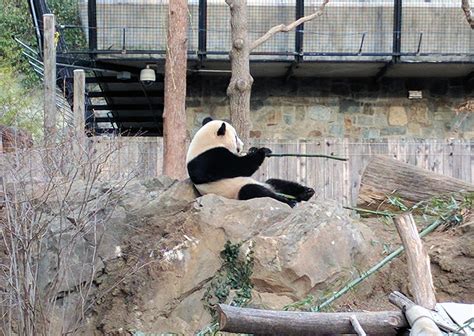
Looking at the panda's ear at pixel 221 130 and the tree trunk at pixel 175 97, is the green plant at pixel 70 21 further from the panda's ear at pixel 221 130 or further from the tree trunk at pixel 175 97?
the panda's ear at pixel 221 130

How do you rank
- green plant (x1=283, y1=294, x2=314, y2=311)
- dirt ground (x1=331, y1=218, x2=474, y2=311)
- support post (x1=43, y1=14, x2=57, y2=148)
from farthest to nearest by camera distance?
1. support post (x1=43, y1=14, x2=57, y2=148)
2. dirt ground (x1=331, y1=218, x2=474, y2=311)
3. green plant (x1=283, y1=294, x2=314, y2=311)

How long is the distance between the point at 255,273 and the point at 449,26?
8.86 meters

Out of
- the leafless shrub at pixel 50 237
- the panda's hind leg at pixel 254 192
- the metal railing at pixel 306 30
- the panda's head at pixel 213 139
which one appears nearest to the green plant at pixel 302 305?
the panda's hind leg at pixel 254 192

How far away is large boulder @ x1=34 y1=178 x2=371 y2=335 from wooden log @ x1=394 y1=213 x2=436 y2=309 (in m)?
2.44

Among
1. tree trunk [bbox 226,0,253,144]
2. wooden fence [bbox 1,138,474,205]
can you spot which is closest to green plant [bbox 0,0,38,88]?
wooden fence [bbox 1,138,474,205]

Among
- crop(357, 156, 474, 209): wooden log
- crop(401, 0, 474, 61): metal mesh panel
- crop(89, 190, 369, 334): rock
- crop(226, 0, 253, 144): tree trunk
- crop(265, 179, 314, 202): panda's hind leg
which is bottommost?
crop(89, 190, 369, 334): rock

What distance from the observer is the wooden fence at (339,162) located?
12.6 meters

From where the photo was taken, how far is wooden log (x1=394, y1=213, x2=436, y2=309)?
15.9ft

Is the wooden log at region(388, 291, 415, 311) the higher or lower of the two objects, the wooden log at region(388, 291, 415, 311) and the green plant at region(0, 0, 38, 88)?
the lower

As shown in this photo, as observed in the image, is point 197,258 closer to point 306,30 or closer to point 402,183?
point 402,183

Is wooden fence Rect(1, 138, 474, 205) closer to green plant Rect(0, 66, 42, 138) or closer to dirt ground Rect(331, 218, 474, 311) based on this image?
green plant Rect(0, 66, 42, 138)

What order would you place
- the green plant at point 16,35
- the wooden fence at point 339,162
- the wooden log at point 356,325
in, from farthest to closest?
the green plant at point 16,35
the wooden fence at point 339,162
the wooden log at point 356,325

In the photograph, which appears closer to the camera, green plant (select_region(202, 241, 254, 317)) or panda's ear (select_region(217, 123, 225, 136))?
green plant (select_region(202, 241, 254, 317))

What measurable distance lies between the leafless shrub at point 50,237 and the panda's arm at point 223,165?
0.75 meters
